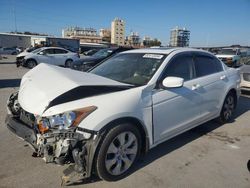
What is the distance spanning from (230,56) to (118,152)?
60.1 ft

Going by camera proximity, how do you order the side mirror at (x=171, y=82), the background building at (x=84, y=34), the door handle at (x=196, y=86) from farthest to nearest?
the background building at (x=84, y=34), the door handle at (x=196, y=86), the side mirror at (x=171, y=82)

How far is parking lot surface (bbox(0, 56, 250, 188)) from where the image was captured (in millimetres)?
3129

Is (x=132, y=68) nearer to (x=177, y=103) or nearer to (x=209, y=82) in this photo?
(x=177, y=103)

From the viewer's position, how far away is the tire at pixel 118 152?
288 cm

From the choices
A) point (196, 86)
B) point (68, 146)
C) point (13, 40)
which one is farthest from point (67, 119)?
point (13, 40)

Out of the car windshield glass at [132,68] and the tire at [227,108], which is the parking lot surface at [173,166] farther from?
the car windshield glass at [132,68]

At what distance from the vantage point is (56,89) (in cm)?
309

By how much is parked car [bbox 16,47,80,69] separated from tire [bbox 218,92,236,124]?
14.3 metres

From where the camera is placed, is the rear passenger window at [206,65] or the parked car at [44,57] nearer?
the rear passenger window at [206,65]

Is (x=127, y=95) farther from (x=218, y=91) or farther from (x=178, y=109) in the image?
(x=218, y=91)

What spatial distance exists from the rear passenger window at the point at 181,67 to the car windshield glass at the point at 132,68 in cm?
18

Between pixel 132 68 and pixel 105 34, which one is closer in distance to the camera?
pixel 132 68

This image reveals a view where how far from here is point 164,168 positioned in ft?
11.5

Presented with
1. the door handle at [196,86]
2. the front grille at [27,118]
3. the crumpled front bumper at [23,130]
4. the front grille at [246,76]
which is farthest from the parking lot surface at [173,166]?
the front grille at [246,76]
